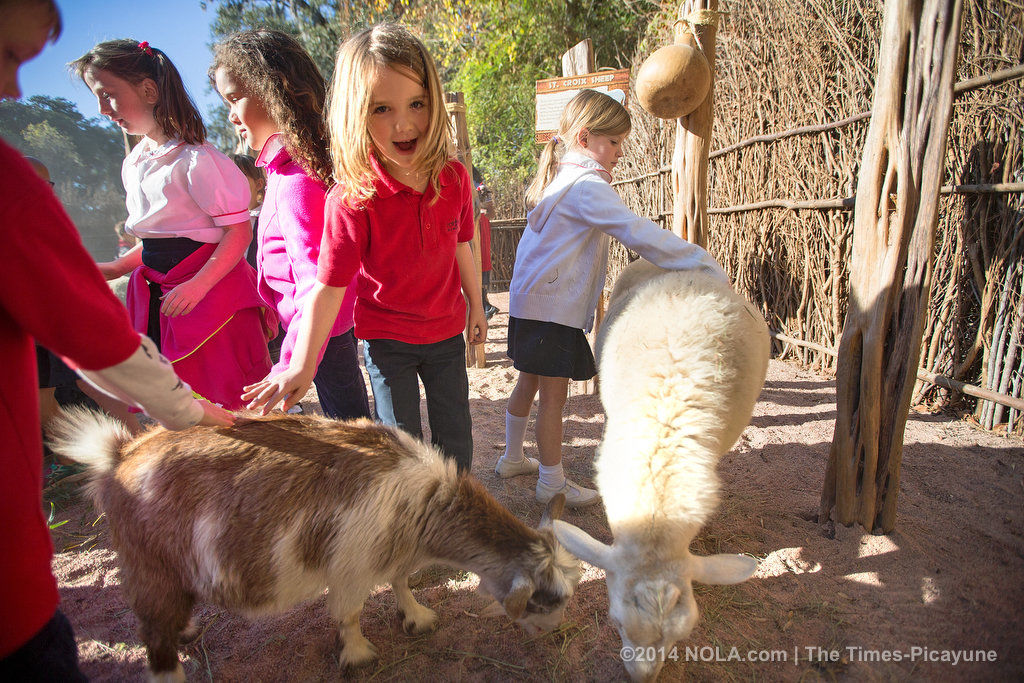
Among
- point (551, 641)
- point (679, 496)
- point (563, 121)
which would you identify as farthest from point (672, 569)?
point (563, 121)

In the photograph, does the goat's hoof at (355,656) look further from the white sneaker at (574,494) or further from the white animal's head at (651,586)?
the white sneaker at (574,494)

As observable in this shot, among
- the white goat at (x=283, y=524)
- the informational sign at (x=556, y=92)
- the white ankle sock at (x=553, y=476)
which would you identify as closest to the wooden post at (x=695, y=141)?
the informational sign at (x=556, y=92)

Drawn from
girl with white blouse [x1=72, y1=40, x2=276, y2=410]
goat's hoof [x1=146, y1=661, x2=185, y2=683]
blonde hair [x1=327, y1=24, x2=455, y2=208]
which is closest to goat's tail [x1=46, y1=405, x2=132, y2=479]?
girl with white blouse [x1=72, y1=40, x2=276, y2=410]

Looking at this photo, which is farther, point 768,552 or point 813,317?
point 813,317

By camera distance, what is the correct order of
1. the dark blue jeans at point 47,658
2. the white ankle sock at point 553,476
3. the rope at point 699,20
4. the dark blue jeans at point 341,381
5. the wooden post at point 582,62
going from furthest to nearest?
the wooden post at point 582,62, the white ankle sock at point 553,476, the rope at point 699,20, the dark blue jeans at point 341,381, the dark blue jeans at point 47,658

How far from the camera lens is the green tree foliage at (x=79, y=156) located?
35.8ft

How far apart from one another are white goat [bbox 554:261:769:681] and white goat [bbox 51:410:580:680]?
309 millimetres

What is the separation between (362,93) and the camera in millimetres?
1967

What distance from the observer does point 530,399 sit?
3461mm

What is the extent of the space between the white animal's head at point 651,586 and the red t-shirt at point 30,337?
1.61 m

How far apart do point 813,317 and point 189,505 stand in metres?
6.07

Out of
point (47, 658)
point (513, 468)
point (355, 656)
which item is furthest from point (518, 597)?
point (513, 468)

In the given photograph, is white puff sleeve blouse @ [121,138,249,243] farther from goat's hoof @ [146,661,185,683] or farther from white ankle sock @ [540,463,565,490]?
white ankle sock @ [540,463,565,490]

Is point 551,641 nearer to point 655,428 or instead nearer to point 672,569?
point 672,569
